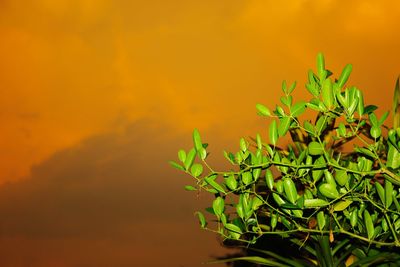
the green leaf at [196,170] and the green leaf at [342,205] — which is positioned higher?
the green leaf at [196,170]

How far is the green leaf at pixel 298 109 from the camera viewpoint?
4.95 feet

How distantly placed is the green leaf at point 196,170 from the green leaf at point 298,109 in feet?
1.11

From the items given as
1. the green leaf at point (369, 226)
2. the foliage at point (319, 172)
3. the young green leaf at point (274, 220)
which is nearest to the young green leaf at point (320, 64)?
the foliage at point (319, 172)

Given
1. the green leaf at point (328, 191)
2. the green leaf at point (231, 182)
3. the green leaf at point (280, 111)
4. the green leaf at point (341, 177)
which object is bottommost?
the green leaf at point (328, 191)

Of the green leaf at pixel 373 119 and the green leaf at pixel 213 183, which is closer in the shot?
the green leaf at pixel 373 119

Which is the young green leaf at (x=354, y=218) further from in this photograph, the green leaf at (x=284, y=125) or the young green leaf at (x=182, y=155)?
the young green leaf at (x=182, y=155)

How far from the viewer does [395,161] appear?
1497 millimetres

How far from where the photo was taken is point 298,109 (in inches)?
59.7

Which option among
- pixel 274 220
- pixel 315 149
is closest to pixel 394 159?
pixel 315 149

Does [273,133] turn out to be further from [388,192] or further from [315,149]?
[388,192]

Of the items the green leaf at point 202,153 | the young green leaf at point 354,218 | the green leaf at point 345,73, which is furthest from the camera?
the young green leaf at point 354,218

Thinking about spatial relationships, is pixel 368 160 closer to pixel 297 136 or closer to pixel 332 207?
pixel 332 207

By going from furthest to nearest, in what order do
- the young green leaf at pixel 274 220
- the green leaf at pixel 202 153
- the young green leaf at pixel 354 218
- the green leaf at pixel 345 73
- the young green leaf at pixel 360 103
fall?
1. the young green leaf at pixel 274 220
2. the young green leaf at pixel 354 218
3. the green leaf at pixel 202 153
4. the green leaf at pixel 345 73
5. the young green leaf at pixel 360 103

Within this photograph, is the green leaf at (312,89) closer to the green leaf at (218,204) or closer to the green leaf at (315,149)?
the green leaf at (315,149)
